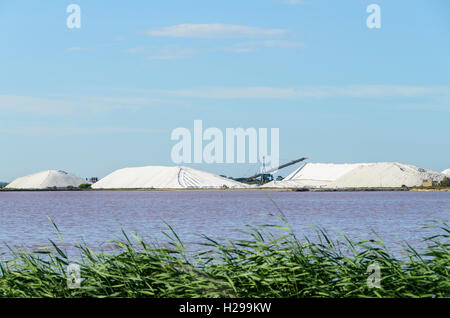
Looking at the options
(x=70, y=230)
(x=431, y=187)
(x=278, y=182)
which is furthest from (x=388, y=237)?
(x=278, y=182)

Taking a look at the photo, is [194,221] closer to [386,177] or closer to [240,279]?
[240,279]

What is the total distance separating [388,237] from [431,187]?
133418 millimetres

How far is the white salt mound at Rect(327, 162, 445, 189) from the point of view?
6870 inches

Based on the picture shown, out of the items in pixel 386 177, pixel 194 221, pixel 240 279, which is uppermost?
pixel 240 279

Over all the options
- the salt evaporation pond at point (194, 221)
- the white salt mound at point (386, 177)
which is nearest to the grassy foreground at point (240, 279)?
the salt evaporation pond at point (194, 221)

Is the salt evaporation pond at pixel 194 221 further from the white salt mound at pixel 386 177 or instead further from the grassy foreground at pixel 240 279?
the white salt mound at pixel 386 177

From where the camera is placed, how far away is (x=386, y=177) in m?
178

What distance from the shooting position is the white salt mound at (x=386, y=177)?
17450cm

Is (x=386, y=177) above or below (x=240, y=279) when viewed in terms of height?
below

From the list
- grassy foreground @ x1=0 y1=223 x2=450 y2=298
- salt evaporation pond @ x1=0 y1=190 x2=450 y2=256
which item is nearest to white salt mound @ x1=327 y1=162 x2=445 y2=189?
salt evaporation pond @ x1=0 y1=190 x2=450 y2=256

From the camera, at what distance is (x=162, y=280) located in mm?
9383

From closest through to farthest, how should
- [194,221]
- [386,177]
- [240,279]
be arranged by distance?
[240,279] < [194,221] < [386,177]

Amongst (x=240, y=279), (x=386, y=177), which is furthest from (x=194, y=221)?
(x=386, y=177)
